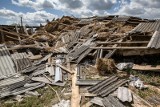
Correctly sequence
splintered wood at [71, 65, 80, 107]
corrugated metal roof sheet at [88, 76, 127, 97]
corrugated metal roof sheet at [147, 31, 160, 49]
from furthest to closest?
corrugated metal roof sheet at [147, 31, 160, 49], corrugated metal roof sheet at [88, 76, 127, 97], splintered wood at [71, 65, 80, 107]

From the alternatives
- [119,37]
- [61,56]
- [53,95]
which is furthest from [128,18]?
[53,95]

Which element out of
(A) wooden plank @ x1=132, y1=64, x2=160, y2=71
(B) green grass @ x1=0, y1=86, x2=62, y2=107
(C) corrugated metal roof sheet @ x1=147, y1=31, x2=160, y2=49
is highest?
(C) corrugated metal roof sheet @ x1=147, y1=31, x2=160, y2=49

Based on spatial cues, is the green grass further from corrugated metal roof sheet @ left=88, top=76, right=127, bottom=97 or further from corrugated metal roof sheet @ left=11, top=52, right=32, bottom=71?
corrugated metal roof sheet @ left=11, top=52, right=32, bottom=71

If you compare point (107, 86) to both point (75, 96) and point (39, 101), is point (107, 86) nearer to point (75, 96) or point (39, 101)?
point (75, 96)

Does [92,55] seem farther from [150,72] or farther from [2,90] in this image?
[2,90]

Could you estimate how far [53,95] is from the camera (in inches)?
368

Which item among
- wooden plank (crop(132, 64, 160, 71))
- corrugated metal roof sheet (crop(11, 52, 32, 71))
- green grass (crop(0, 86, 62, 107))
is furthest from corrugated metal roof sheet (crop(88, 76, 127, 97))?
corrugated metal roof sheet (crop(11, 52, 32, 71))

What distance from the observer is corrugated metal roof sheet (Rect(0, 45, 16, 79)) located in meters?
11.9

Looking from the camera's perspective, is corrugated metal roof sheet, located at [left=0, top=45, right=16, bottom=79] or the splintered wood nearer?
the splintered wood

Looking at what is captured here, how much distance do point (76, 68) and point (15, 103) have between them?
409cm

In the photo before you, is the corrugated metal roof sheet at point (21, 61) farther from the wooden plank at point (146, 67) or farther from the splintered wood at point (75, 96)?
the wooden plank at point (146, 67)

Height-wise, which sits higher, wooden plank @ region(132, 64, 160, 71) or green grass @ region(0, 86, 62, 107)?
wooden plank @ region(132, 64, 160, 71)

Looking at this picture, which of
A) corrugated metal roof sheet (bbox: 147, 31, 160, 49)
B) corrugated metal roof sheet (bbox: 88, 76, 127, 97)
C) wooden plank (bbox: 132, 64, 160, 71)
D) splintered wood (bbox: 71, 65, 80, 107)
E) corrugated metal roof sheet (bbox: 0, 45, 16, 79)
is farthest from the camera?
corrugated metal roof sheet (bbox: 0, 45, 16, 79)

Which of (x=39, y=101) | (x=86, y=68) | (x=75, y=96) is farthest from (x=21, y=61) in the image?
(x=75, y=96)
